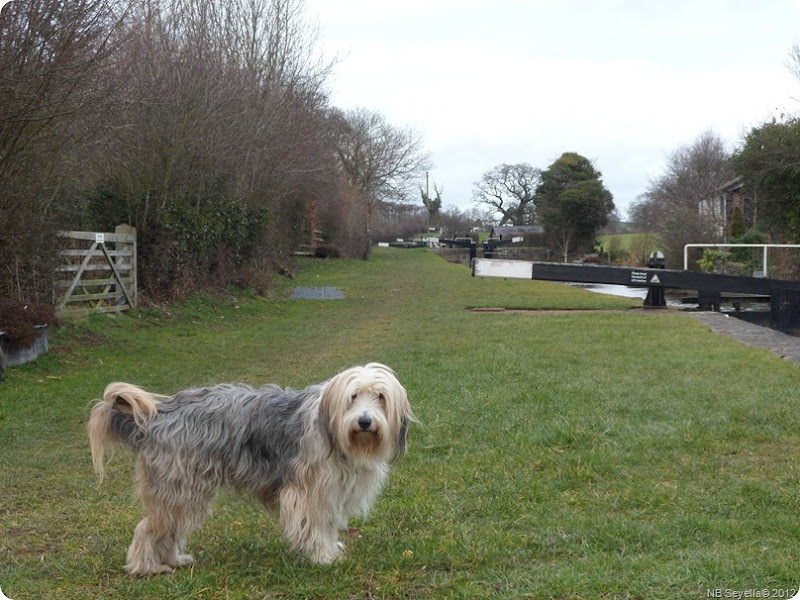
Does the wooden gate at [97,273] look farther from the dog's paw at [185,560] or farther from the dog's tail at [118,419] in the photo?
the dog's paw at [185,560]

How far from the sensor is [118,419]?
456 centimetres

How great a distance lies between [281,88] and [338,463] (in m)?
24.1

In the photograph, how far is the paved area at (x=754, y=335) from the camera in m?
11.7

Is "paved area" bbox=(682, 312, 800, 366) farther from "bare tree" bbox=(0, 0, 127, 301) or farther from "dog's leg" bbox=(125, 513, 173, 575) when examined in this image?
"bare tree" bbox=(0, 0, 127, 301)

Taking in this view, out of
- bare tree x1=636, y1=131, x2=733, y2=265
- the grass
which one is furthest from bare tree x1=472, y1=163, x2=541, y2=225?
the grass

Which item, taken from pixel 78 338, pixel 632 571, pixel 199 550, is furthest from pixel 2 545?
pixel 78 338

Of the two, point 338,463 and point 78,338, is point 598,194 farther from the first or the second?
point 338,463

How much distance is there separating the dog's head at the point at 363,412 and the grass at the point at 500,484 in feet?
2.12

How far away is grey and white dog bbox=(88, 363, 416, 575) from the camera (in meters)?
4.42

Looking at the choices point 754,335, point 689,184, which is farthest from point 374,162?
point 754,335

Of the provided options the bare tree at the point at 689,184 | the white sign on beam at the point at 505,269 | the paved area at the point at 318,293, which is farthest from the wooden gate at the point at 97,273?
the bare tree at the point at 689,184

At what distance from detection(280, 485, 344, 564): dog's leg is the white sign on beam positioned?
15.3 metres

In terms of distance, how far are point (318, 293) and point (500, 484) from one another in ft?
68.4

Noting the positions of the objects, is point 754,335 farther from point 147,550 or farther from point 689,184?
point 689,184
